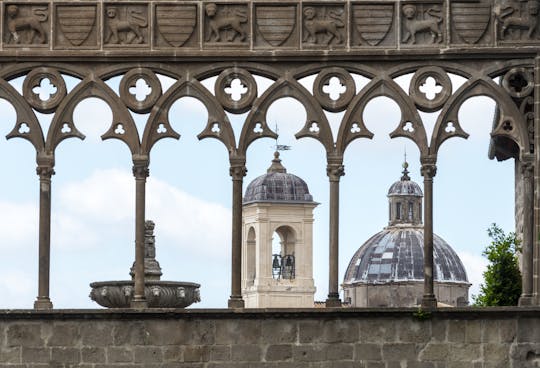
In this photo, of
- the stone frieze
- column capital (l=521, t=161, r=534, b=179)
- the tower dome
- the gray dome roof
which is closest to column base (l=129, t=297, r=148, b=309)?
the stone frieze

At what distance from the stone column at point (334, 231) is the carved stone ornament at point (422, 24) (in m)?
1.79

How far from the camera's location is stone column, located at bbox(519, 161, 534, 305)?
31703mm

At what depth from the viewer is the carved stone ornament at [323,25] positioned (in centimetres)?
3216

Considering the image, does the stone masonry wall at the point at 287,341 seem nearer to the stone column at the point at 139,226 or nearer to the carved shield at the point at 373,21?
the stone column at the point at 139,226

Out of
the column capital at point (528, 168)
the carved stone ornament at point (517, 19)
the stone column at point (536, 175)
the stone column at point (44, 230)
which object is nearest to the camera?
the stone column at point (44, 230)

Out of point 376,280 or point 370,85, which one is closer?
Answer: point 370,85

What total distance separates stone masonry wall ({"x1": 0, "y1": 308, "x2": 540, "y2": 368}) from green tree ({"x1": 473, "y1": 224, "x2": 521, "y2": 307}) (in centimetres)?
248

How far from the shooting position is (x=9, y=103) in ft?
106

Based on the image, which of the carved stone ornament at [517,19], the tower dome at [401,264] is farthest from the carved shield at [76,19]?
the tower dome at [401,264]

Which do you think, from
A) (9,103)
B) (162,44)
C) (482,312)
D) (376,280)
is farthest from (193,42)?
(376,280)

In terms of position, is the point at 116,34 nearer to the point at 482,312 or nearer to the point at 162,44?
the point at 162,44

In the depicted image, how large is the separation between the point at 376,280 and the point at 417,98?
206 ft

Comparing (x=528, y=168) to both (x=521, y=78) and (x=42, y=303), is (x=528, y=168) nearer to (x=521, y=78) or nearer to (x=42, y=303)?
(x=521, y=78)

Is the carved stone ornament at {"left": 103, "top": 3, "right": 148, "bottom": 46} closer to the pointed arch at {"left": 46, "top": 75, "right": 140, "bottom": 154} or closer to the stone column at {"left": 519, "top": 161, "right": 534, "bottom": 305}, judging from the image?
the pointed arch at {"left": 46, "top": 75, "right": 140, "bottom": 154}
